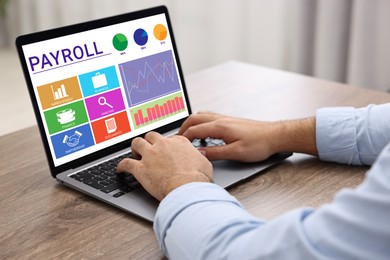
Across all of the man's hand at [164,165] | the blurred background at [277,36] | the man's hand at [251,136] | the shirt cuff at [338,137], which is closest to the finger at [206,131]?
the man's hand at [251,136]

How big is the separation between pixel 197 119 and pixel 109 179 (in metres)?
0.23

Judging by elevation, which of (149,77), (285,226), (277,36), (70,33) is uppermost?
(70,33)

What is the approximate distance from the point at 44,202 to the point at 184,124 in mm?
338

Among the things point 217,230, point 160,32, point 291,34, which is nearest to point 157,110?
point 160,32

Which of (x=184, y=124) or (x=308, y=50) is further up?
(x=184, y=124)

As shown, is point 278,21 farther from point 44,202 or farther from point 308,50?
point 44,202

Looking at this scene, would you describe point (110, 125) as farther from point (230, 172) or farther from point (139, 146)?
point (230, 172)

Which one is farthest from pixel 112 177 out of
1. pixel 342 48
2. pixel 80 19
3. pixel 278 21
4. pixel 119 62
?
pixel 80 19

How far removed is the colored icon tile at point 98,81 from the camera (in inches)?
48.9

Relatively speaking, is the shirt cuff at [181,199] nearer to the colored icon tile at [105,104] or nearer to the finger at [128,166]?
the finger at [128,166]

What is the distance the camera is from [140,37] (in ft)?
4.42

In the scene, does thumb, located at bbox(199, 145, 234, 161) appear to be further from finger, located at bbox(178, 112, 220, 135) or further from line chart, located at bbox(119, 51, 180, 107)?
line chart, located at bbox(119, 51, 180, 107)

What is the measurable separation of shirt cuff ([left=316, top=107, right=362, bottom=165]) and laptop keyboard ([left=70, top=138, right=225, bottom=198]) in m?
0.39

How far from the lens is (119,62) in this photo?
1301 mm
